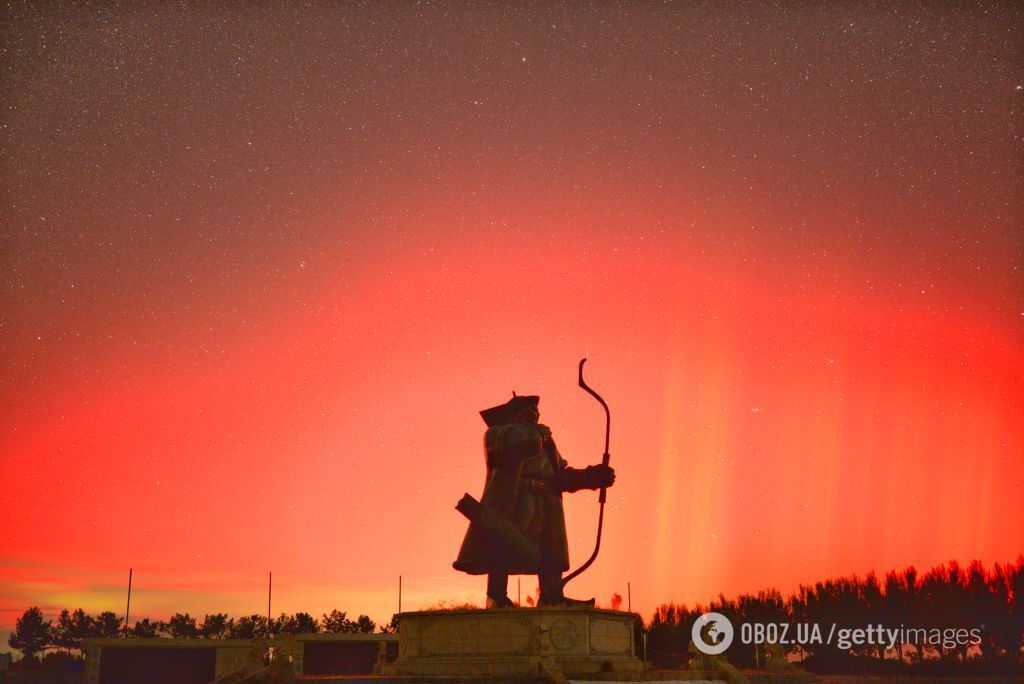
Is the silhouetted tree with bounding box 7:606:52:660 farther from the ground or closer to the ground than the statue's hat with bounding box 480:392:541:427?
closer to the ground

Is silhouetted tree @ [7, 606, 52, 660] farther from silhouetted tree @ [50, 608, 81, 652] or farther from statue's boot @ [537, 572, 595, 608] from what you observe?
statue's boot @ [537, 572, 595, 608]

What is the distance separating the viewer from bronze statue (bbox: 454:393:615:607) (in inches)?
763

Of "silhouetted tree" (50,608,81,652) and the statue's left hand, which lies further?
"silhouetted tree" (50,608,81,652)

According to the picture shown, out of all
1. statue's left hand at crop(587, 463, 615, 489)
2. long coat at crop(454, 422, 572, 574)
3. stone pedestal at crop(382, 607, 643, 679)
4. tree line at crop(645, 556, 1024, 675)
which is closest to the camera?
stone pedestal at crop(382, 607, 643, 679)

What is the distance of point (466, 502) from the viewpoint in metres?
19.5

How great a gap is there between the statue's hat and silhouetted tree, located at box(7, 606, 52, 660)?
49994mm

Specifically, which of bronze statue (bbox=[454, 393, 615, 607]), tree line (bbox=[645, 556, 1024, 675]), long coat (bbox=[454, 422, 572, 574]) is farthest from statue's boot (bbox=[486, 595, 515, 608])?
tree line (bbox=[645, 556, 1024, 675])

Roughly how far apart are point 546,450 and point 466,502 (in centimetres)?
204

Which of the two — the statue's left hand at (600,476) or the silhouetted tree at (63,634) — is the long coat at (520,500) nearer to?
the statue's left hand at (600,476)

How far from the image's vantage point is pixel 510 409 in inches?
813

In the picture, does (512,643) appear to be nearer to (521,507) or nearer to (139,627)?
(521,507)

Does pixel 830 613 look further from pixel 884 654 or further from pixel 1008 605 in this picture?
pixel 1008 605

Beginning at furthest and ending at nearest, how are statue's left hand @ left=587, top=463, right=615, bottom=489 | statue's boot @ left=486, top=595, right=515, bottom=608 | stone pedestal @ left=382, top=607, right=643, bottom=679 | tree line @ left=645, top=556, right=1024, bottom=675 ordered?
tree line @ left=645, top=556, right=1024, bottom=675 → statue's left hand @ left=587, top=463, right=615, bottom=489 → statue's boot @ left=486, top=595, right=515, bottom=608 → stone pedestal @ left=382, top=607, right=643, bottom=679

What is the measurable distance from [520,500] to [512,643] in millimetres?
2948
